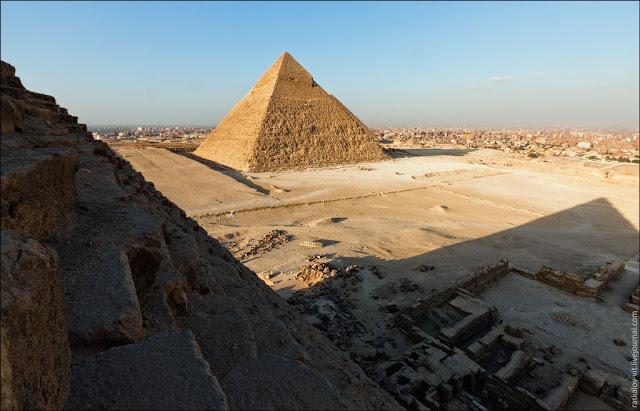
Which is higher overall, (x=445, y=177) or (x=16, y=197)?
(x=16, y=197)

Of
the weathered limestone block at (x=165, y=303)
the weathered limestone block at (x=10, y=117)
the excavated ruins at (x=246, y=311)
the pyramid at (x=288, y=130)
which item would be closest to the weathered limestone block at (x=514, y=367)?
the excavated ruins at (x=246, y=311)

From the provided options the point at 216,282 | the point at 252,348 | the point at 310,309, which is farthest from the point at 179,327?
the point at 310,309

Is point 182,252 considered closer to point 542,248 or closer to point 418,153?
point 542,248

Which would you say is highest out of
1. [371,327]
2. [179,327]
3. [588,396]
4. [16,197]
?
[16,197]

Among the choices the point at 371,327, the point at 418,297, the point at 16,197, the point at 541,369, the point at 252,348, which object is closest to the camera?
the point at 16,197

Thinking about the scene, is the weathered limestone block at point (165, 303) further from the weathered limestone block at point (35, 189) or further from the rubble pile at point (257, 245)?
the rubble pile at point (257, 245)

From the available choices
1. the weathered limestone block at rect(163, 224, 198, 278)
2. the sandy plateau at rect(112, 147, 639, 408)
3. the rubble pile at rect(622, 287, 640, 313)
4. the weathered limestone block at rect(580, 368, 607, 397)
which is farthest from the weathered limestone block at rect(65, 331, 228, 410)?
the rubble pile at rect(622, 287, 640, 313)

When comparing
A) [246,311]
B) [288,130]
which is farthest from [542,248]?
[288,130]

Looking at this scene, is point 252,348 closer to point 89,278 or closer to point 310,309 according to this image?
point 89,278

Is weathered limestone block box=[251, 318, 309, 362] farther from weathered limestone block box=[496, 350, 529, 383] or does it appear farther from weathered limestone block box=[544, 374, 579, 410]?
weathered limestone block box=[544, 374, 579, 410]
